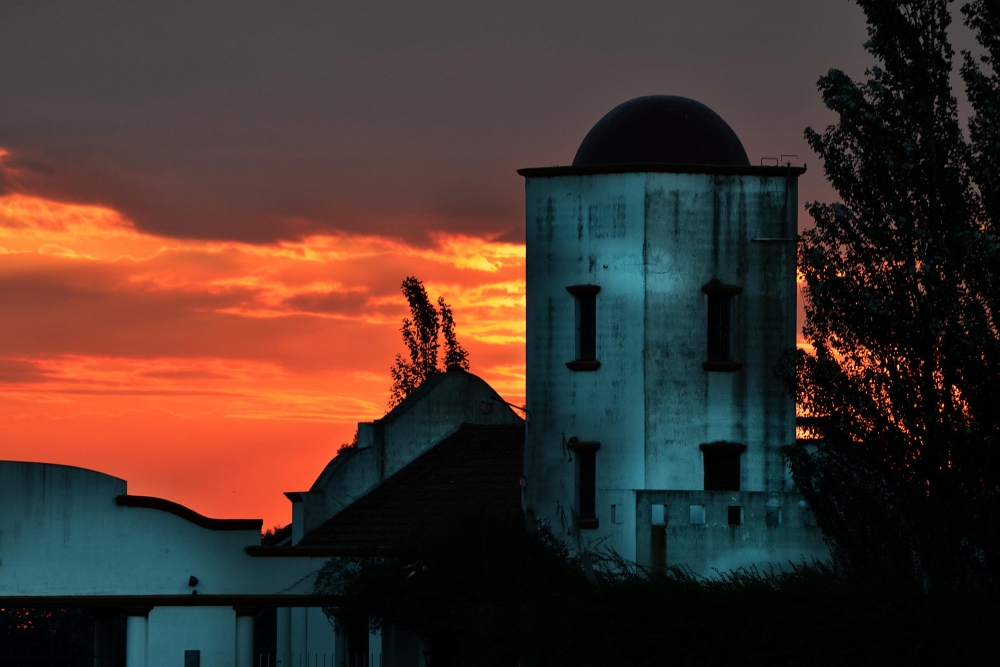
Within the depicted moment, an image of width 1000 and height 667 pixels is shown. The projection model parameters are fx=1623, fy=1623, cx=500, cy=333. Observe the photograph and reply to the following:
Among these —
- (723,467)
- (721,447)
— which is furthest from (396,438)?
(721,447)

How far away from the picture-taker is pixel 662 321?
39.4 m

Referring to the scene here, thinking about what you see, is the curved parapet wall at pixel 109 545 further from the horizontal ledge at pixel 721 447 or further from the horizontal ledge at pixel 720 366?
the horizontal ledge at pixel 720 366

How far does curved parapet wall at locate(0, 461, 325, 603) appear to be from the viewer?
3784 centimetres

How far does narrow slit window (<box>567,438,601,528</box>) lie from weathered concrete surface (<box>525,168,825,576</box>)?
8.4 inches

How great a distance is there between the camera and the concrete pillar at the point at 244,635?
38.5 meters

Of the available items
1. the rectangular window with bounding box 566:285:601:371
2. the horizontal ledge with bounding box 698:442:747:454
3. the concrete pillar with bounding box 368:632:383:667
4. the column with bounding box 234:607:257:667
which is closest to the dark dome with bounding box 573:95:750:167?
the rectangular window with bounding box 566:285:601:371

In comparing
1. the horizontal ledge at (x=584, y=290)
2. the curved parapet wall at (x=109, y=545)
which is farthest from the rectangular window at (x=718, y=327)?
the curved parapet wall at (x=109, y=545)

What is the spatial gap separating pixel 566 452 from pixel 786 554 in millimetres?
6165

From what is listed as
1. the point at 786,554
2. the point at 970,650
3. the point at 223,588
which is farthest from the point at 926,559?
the point at 223,588

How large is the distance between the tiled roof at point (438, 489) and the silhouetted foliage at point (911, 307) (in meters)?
11.8

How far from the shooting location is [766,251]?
39812 millimetres

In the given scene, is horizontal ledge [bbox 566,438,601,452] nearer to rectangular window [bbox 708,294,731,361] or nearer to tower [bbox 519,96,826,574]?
tower [bbox 519,96,826,574]

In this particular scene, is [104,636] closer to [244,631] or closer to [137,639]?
[137,639]

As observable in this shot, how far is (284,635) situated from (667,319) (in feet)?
51.1
